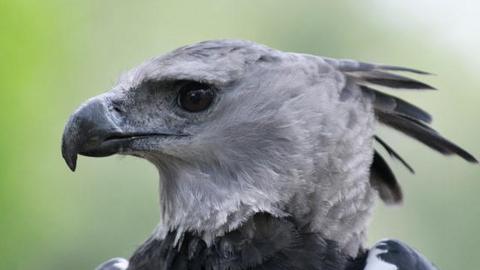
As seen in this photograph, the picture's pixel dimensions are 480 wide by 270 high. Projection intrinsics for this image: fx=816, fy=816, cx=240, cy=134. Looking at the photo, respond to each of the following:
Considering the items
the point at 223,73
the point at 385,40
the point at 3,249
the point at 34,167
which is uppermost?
the point at 223,73

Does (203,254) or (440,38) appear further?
(440,38)

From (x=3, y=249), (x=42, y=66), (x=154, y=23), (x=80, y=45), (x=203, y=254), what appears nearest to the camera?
(x=203, y=254)

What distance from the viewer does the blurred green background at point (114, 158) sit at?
16.6ft

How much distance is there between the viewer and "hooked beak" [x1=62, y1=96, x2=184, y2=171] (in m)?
2.06

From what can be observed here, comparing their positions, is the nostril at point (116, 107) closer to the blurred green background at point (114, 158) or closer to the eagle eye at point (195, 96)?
the eagle eye at point (195, 96)

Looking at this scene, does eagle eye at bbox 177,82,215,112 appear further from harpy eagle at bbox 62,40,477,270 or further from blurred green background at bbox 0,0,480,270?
blurred green background at bbox 0,0,480,270

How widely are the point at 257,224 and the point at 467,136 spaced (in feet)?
14.9

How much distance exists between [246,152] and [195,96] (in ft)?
0.65

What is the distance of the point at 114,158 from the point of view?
5.71 meters

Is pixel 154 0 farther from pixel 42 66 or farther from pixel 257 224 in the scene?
pixel 257 224

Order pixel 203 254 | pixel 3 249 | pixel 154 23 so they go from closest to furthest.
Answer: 1. pixel 203 254
2. pixel 3 249
3. pixel 154 23

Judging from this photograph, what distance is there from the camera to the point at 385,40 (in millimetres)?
7289

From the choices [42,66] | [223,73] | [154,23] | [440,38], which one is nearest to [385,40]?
[440,38]

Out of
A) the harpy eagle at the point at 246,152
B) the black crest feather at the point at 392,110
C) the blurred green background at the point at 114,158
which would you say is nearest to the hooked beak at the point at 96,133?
the harpy eagle at the point at 246,152
